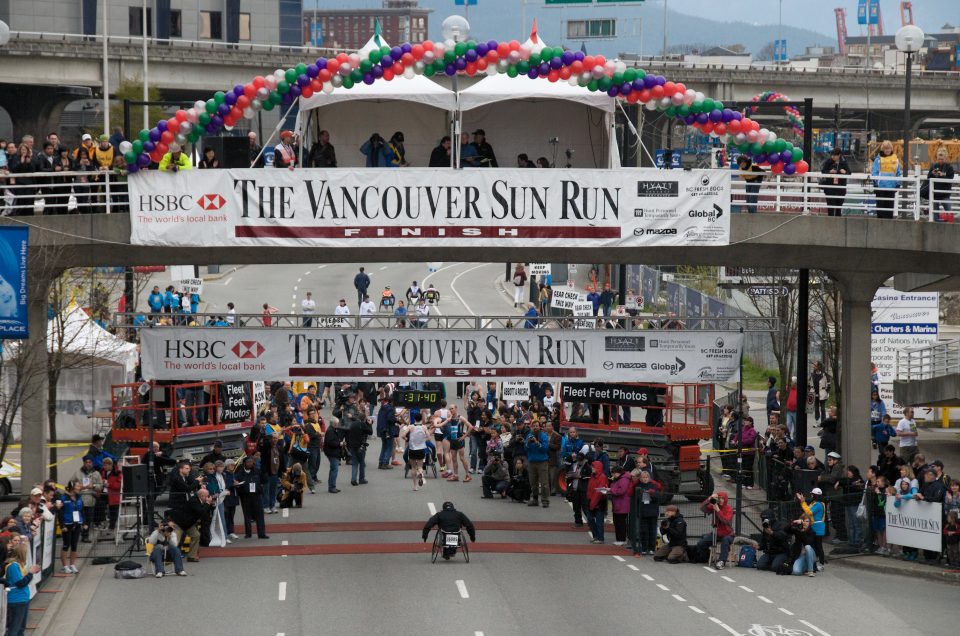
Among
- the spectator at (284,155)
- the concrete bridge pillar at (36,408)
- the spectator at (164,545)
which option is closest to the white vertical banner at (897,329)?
the spectator at (284,155)

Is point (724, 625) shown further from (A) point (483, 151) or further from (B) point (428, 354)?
(A) point (483, 151)

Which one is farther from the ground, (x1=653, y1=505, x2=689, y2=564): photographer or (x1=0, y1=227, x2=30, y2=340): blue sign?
(x1=0, y1=227, x2=30, y2=340): blue sign

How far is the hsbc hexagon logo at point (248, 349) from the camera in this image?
82.1ft

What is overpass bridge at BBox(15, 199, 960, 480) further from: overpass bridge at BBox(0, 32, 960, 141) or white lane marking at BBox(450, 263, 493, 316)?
overpass bridge at BBox(0, 32, 960, 141)

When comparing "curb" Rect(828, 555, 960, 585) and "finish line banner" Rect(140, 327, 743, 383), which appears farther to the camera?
"finish line banner" Rect(140, 327, 743, 383)

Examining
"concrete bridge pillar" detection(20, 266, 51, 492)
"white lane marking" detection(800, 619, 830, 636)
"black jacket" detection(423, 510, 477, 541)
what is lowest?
"white lane marking" detection(800, 619, 830, 636)

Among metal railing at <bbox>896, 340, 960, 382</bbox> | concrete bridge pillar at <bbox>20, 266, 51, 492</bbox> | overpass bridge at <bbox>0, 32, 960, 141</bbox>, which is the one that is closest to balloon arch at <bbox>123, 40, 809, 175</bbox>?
concrete bridge pillar at <bbox>20, 266, 51, 492</bbox>

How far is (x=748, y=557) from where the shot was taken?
75.4 ft

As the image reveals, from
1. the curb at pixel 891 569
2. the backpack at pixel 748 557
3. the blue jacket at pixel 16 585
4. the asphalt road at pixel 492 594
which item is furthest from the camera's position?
the backpack at pixel 748 557

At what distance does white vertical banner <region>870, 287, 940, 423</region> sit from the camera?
36219mm

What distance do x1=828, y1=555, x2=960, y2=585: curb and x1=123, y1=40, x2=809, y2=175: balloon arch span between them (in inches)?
267

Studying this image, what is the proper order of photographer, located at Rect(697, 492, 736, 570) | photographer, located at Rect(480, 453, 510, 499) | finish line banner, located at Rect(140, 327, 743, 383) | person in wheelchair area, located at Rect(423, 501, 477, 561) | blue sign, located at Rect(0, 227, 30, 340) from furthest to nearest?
photographer, located at Rect(480, 453, 510, 499)
finish line banner, located at Rect(140, 327, 743, 383)
photographer, located at Rect(697, 492, 736, 570)
person in wheelchair area, located at Rect(423, 501, 477, 561)
blue sign, located at Rect(0, 227, 30, 340)

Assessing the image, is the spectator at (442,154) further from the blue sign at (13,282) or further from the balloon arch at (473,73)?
the blue sign at (13,282)

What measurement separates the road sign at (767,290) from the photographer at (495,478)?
12242mm
